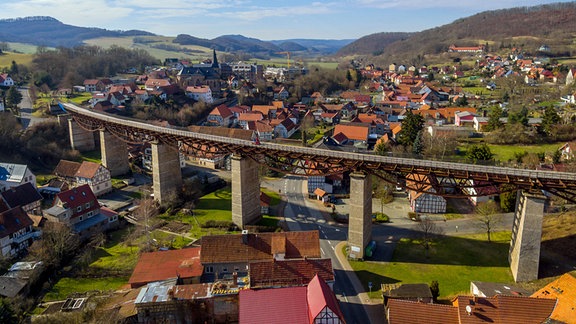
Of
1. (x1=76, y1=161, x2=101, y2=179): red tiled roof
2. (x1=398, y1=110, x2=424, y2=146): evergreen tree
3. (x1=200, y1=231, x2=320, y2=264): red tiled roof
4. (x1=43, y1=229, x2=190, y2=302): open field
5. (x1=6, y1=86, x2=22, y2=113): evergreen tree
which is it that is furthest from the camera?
(x1=6, y1=86, x2=22, y2=113): evergreen tree

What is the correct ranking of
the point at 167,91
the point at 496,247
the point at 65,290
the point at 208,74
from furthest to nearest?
the point at 208,74
the point at 167,91
the point at 496,247
the point at 65,290

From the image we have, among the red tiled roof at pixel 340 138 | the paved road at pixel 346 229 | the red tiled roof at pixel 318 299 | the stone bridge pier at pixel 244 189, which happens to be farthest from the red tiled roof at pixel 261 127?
the red tiled roof at pixel 318 299

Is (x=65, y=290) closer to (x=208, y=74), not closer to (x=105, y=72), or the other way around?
(x=208, y=74)

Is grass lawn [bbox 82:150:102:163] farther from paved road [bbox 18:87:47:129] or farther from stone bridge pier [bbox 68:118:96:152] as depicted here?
paved road [bbox 18:87:47:129]

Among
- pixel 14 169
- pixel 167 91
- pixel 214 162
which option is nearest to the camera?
pixel 14 169

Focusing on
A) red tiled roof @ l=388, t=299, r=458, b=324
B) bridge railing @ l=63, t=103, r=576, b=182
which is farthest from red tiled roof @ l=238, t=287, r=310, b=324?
bridge railing @ l=63, t=103, r=576, b=182

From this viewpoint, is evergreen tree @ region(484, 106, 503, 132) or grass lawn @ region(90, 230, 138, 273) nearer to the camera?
grass lawn @ region(90, 230, 138, 273)

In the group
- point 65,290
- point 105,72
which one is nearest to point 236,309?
point 65,290
